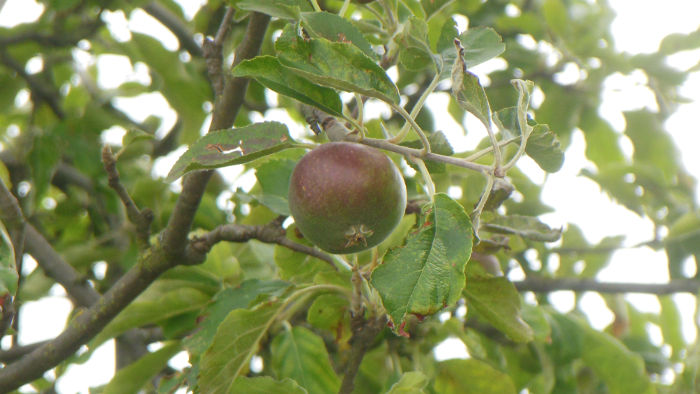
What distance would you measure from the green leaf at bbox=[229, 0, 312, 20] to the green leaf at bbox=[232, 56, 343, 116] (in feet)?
0.67

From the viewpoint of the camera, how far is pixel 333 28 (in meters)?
1.11

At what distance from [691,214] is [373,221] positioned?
1538 mm

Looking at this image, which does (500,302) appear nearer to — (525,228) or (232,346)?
(525,228)

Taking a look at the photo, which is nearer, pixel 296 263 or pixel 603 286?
pixel 296 263

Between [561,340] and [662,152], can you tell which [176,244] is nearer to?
[561,340]

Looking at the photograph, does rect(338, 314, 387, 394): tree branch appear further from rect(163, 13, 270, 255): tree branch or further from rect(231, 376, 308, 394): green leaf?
rect(163, 13, 270, 255): tree branch

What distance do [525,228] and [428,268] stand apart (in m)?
0.40

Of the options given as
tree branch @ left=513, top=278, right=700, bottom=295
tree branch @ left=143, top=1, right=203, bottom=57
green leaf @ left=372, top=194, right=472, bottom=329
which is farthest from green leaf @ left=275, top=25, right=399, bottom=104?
tree branch @ left=143, top=1, right=203, bottom=57

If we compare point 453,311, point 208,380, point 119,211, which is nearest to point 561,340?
point 453,311

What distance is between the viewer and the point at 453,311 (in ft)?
6.70

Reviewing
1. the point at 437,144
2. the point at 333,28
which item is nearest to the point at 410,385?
the point at 437,144

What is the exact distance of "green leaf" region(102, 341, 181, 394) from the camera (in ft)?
5.36

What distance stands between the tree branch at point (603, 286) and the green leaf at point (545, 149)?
38.9 inches

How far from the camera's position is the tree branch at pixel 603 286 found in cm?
215
